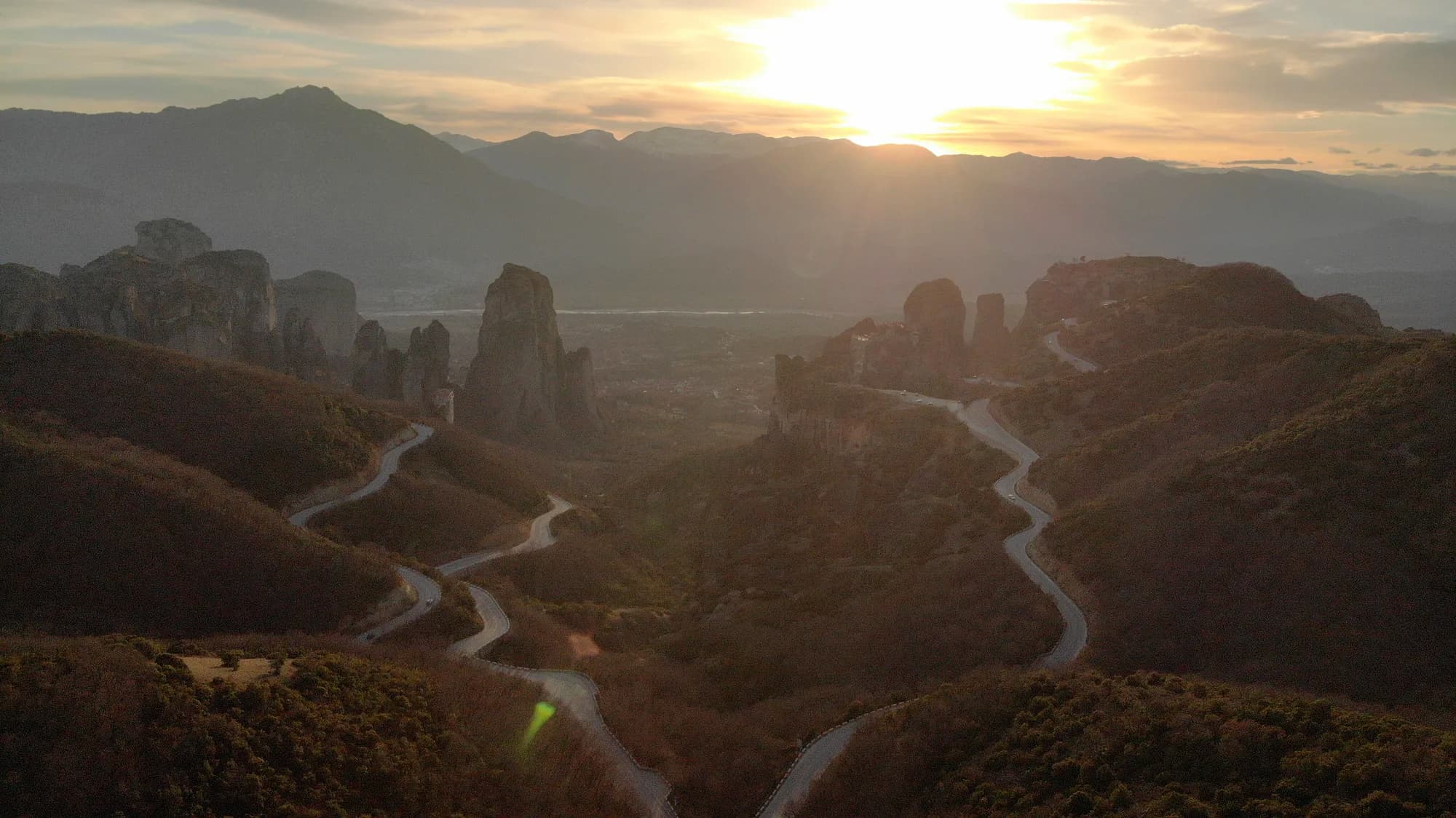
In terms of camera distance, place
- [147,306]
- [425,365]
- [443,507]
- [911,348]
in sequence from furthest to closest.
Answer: [425,365], [911,348], [147,306], [443,507]

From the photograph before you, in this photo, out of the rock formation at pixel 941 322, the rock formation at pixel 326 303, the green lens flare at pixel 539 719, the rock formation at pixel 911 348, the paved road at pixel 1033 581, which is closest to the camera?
the paved road at pixel 1033 581

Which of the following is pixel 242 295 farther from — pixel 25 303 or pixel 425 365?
pixel 425 365

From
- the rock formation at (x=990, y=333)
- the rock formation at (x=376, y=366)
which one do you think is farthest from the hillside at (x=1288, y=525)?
the rock formation at (x=376, y=366)

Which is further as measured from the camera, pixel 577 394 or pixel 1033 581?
pixel 577 394

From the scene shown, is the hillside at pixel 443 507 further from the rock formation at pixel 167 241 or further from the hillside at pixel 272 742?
the rock formation at pixel 167 241

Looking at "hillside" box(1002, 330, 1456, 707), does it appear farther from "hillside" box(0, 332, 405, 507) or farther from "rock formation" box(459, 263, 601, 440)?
"rock formation" box(459, 263, 601, 440)

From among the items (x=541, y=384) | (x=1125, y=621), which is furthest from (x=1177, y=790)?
(x=541, y=384)

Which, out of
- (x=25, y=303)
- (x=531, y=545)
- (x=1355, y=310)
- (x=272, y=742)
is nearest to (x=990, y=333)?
(x=1355, y=310)

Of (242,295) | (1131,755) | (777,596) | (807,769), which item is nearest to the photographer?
(1131,755)
